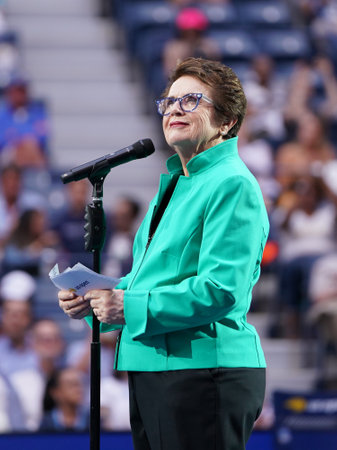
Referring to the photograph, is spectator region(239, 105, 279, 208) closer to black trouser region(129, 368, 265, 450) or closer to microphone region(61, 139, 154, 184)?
microphone region(61, 139, 154, 184)

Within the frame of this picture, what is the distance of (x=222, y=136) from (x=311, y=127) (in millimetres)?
4527

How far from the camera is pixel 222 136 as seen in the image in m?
2.25

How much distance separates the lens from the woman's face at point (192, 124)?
2.18 metres

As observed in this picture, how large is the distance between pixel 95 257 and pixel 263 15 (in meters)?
7.08

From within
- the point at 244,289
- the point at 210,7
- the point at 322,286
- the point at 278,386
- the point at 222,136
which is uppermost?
the point at 210,7

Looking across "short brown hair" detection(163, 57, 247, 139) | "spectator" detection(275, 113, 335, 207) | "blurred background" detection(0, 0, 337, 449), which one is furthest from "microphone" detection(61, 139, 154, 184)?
"spectator" detection(275, 113, 335, 207)

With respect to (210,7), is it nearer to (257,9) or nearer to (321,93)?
(257,9)

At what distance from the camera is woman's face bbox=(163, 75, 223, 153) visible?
7.14ft

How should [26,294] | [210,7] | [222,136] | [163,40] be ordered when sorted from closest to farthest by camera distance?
[222,136], [26,294], [163,40], [210,7]

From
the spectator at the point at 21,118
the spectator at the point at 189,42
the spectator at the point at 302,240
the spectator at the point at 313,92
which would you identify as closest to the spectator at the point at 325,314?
the spectator at the point at 302,240

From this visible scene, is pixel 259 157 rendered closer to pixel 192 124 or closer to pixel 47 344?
pixel 47 344

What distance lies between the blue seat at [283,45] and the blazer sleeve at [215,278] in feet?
21.0

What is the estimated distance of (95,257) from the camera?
7.14 ft

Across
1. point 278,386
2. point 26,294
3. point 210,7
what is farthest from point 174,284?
point 210,7
